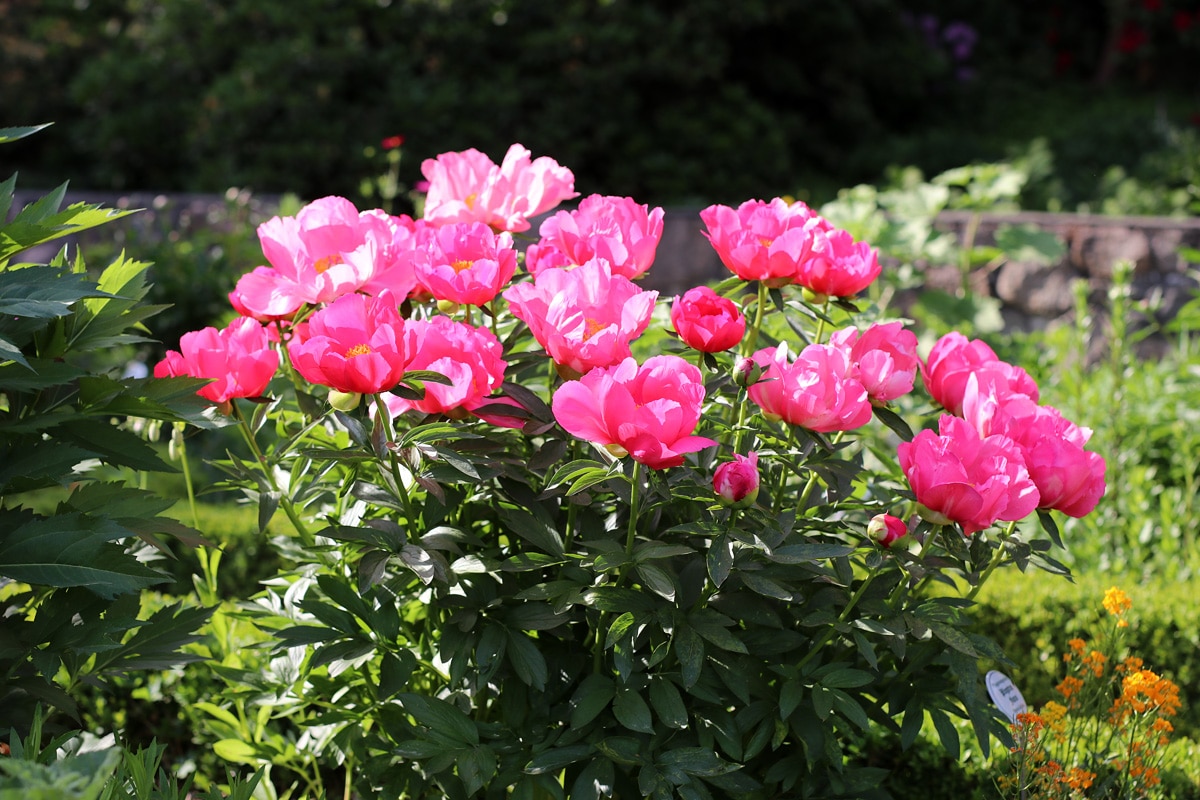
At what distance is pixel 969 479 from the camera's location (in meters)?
1.49

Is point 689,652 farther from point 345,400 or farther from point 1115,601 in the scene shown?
point 1115,601

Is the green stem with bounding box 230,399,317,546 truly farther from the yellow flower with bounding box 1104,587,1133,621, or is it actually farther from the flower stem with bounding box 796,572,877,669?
the yellow flower with bounding box 1104,587,1133,621

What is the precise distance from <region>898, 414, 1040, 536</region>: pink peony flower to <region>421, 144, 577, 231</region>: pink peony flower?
769 millimetres

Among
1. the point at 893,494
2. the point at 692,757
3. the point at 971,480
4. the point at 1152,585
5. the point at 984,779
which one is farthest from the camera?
the point at 1152,585

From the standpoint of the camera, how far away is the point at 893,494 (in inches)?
76.4

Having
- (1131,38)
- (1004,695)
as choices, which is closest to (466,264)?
(1004,695)

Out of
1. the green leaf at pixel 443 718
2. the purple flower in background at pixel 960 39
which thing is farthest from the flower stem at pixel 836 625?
the purple flower in background at pixel 960 39

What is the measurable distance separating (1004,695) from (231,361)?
4.63 feet

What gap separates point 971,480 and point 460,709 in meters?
0.86

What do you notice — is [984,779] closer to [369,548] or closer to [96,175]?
[369,548]

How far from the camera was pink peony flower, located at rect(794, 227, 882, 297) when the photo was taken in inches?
68.8

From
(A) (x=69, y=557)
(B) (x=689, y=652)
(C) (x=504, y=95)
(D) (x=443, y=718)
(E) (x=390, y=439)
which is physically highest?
(E) (x=390, y=439)

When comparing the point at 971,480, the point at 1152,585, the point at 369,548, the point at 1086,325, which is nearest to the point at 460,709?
the point at 369,548

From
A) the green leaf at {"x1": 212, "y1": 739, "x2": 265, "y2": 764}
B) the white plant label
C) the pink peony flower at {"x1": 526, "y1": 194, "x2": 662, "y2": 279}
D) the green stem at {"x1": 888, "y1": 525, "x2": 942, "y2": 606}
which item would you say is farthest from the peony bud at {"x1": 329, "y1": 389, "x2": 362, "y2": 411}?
the white plant label
